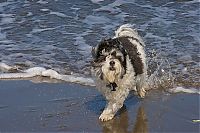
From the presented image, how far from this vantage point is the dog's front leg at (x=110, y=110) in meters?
6.89

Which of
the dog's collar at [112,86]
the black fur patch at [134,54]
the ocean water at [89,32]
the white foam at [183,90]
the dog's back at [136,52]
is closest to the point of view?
the dog's collar at [112,86]

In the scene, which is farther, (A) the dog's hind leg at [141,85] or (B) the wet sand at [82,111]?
(A) the dog's hind leg at [141,85]

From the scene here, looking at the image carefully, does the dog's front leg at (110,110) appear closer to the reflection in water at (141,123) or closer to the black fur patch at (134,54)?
the reflection in water at (141,123)

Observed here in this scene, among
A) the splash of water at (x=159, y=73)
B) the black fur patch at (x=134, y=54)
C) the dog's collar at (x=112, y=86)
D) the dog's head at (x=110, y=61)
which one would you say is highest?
the dog's head at (x=110, y=61)

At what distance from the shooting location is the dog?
6449 millimetres

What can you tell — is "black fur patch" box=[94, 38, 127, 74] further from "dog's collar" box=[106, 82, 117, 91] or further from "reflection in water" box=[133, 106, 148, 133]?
"reflection in water" box=[133, 106, 148, 133]

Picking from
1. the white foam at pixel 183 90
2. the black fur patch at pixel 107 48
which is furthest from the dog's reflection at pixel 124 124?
the white foam at pixel 183 90

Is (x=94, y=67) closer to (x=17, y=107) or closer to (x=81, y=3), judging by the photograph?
(x=17, y=107)

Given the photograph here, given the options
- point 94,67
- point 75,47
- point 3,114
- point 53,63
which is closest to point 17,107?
point 3,114

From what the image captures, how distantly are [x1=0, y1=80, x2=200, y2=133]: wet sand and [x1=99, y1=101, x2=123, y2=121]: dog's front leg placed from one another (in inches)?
3.0

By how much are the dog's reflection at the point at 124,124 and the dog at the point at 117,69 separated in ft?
0.33

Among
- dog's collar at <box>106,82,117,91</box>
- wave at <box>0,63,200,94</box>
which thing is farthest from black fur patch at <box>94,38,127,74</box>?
wave at <box>0,63,200,94</box>

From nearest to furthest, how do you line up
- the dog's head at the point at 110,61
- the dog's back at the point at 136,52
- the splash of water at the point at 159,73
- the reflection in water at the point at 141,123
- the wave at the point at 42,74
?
the dog's head at the point at 110,61 < the reflection in water at the point at 141,123 < the dog's back at the point at 136,52 < the splash of water at the point at 159,73 < the wave at the point at 42,74

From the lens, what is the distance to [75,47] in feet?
34.2
